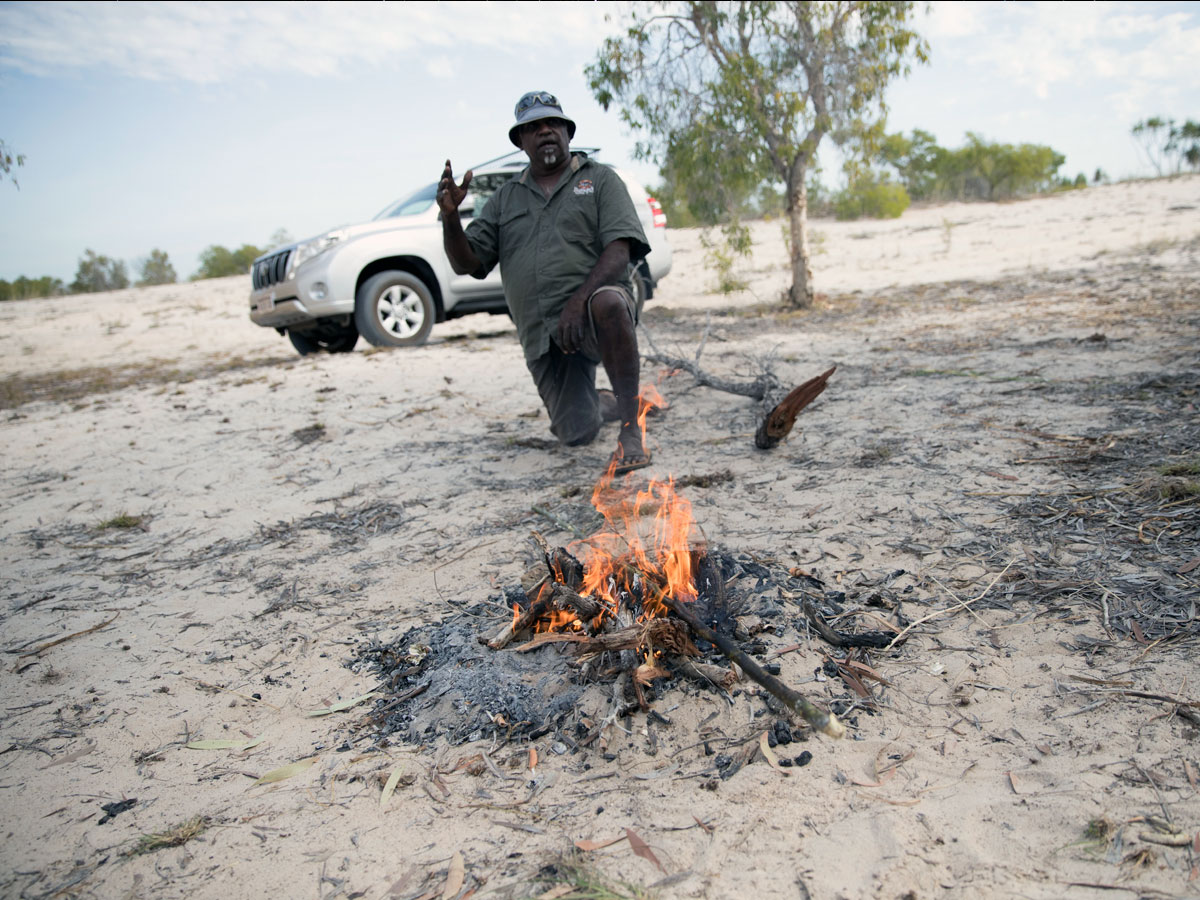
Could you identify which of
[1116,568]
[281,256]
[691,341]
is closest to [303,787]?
[1116,568]

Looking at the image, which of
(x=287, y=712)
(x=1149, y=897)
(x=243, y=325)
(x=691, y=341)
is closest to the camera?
(x=1149, y=897)

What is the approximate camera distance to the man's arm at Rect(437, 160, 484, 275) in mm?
3650

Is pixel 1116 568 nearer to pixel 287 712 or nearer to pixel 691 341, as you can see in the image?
pixel 287 712

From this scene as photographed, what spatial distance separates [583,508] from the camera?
11.6 feet

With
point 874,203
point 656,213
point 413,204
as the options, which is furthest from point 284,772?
point 874,203

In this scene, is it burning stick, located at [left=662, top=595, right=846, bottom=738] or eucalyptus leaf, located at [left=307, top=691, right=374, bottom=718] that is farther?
eucalyptus leaf, located at [left=307, top=691, right=374, bottom=718]

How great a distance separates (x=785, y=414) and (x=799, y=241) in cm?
611

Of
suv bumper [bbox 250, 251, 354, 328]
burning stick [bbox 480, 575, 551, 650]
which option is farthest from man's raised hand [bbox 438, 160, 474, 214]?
suv bumper [bbox 250, 251, 354, 328]

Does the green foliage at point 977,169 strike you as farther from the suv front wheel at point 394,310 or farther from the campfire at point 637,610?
the campfire at point 637,610

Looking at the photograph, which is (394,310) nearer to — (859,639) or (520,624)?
(520,624)

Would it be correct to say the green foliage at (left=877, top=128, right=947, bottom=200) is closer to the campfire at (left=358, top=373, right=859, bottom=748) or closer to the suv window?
the suv window

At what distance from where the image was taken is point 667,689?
6.91 ft

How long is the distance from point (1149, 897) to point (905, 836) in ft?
1.35

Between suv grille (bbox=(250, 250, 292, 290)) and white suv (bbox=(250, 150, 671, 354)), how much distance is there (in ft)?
0.04
